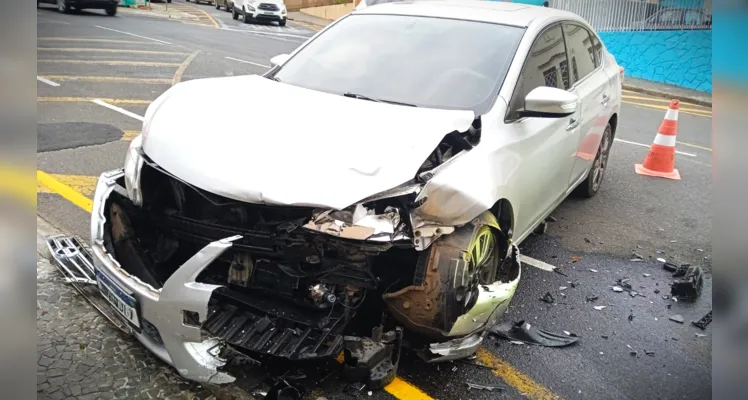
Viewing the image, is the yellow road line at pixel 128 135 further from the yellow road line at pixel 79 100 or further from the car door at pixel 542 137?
the car door at pixel 542 137

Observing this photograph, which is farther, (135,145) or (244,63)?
(244,63)

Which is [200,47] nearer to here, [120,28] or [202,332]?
[120,28]

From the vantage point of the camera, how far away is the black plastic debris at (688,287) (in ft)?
13.4

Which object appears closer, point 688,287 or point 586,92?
point 688,287

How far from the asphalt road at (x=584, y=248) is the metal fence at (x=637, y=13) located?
417 centimetres

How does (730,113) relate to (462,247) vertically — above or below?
above

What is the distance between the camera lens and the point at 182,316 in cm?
241

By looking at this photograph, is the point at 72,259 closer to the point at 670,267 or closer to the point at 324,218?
the point at 324,218

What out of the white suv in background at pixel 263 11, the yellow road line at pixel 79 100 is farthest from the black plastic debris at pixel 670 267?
the white suv in background at pixel 263 11

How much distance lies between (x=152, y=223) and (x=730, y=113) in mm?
2673

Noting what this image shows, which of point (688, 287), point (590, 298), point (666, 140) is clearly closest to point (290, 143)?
point (590, 298)

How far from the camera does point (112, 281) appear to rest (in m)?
2.70

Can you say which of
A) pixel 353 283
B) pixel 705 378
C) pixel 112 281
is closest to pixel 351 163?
pixel 353 283

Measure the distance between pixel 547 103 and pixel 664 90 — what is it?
1344 cm
